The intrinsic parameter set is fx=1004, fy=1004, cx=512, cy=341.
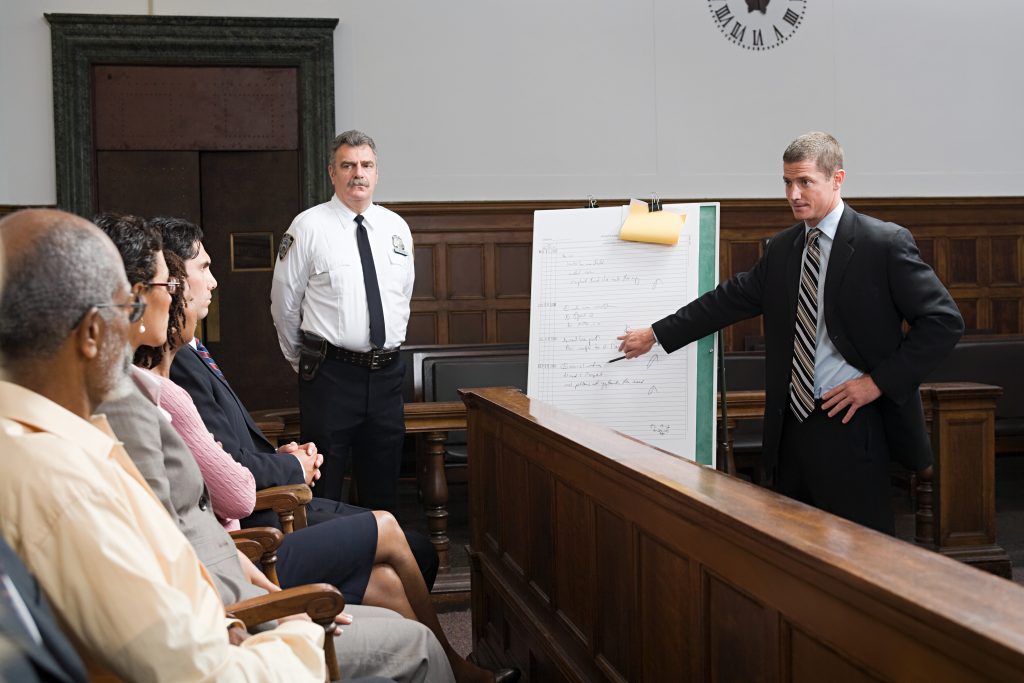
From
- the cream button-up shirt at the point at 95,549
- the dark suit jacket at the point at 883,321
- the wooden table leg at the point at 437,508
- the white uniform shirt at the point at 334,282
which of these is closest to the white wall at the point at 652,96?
the white uniform shirt at the point at 334,282

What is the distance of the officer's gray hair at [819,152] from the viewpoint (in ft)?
9.70

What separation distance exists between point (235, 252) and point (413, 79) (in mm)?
1757

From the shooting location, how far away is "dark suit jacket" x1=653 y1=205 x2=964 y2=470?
9.23 feet

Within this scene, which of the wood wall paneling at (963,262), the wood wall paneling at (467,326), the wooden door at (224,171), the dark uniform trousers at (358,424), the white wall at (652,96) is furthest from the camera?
the wood wall paneling at (963,262)

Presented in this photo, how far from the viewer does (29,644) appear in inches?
35.7

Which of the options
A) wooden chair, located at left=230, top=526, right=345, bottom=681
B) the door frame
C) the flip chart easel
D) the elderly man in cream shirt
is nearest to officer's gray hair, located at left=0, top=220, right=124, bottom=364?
the elderly man in cream shirt

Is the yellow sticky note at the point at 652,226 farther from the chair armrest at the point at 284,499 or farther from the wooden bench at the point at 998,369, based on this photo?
the wooden bench at the point at 998,369

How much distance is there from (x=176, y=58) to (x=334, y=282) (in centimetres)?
357

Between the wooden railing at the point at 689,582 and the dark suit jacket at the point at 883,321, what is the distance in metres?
0.79

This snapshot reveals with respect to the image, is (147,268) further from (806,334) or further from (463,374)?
(463,374)

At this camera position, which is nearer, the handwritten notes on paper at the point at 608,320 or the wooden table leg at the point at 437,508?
the handwritten notes on paper at the point at 608,320

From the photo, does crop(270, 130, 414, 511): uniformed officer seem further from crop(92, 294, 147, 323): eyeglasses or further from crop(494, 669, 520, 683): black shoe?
crop(92, 294, 147, 323): eyeglasses

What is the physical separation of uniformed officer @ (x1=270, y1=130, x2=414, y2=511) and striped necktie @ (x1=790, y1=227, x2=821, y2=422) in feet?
5.72

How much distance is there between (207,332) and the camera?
281 inches
